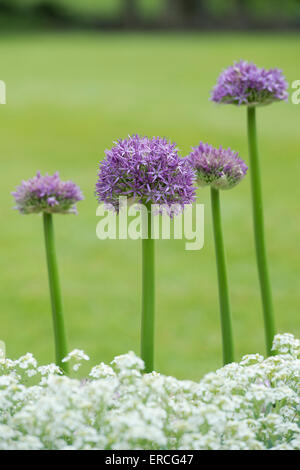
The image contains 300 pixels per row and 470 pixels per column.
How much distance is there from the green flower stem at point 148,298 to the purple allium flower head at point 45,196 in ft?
1.18

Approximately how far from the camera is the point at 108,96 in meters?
16.8

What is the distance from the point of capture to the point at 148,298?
2730 mm

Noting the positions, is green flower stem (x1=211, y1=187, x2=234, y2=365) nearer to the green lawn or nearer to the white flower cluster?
the white flower cluster

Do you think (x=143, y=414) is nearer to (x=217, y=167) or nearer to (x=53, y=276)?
(x=53, y=276)

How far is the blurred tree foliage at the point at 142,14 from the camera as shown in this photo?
32688 millimetres

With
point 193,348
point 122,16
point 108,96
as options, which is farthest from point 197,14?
point 193,348


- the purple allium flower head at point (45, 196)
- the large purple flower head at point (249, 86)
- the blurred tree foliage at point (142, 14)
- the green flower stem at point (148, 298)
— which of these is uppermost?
the blurred tree foliage at point (142, 14)

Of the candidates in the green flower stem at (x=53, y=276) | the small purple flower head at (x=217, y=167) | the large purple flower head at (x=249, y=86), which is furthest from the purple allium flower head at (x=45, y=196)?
the large purple flower head at (x=249, y=86)

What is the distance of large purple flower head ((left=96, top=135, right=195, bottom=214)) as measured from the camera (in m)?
2.50

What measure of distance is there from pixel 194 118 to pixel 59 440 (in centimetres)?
1247

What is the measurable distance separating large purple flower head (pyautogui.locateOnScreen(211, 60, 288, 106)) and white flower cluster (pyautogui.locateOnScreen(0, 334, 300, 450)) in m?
1.11

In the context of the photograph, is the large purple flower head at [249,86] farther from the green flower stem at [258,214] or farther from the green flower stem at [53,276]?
the green flower stem at [53,276]

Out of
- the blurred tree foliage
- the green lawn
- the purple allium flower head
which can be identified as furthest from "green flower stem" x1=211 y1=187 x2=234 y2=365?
the blurred tree foliage

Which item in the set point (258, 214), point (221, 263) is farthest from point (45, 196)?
point (258, 214)
